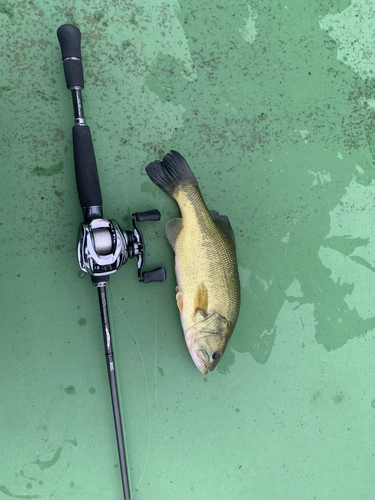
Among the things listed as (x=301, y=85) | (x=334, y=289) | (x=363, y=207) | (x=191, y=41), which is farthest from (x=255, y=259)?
(x=191, y=41)

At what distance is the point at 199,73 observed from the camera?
1.79 m

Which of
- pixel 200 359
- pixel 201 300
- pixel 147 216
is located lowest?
pixel 200 359

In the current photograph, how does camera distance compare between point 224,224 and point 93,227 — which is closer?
point 93,227

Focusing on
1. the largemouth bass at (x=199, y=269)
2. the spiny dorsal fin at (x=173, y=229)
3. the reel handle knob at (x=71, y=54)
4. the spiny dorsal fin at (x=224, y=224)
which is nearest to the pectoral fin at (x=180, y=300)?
the largemouth bass at (x=199, y=269)

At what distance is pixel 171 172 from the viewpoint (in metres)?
1.68

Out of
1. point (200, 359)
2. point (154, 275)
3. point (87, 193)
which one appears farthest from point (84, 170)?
point (200, 359)

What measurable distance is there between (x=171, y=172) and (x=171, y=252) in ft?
1.16

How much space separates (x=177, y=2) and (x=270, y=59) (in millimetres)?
496

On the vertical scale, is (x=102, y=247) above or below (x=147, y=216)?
below

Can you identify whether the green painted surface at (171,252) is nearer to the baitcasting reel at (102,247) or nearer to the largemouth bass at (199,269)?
the largemouth bass at (199,269)

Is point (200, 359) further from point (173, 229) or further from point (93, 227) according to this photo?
point (93, 227)

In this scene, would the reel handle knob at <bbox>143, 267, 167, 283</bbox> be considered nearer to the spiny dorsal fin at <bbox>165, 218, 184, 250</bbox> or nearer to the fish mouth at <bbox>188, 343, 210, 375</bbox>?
the spiny dorsal fin at <bbox>165, 218, 184, 250</bbox>

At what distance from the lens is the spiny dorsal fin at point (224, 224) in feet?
5.70

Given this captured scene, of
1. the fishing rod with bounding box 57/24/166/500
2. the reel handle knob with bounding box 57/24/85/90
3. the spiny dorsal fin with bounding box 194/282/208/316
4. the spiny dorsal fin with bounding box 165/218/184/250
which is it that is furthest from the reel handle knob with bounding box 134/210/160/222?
the reel handle knob with bounding box 57/24/85/90
